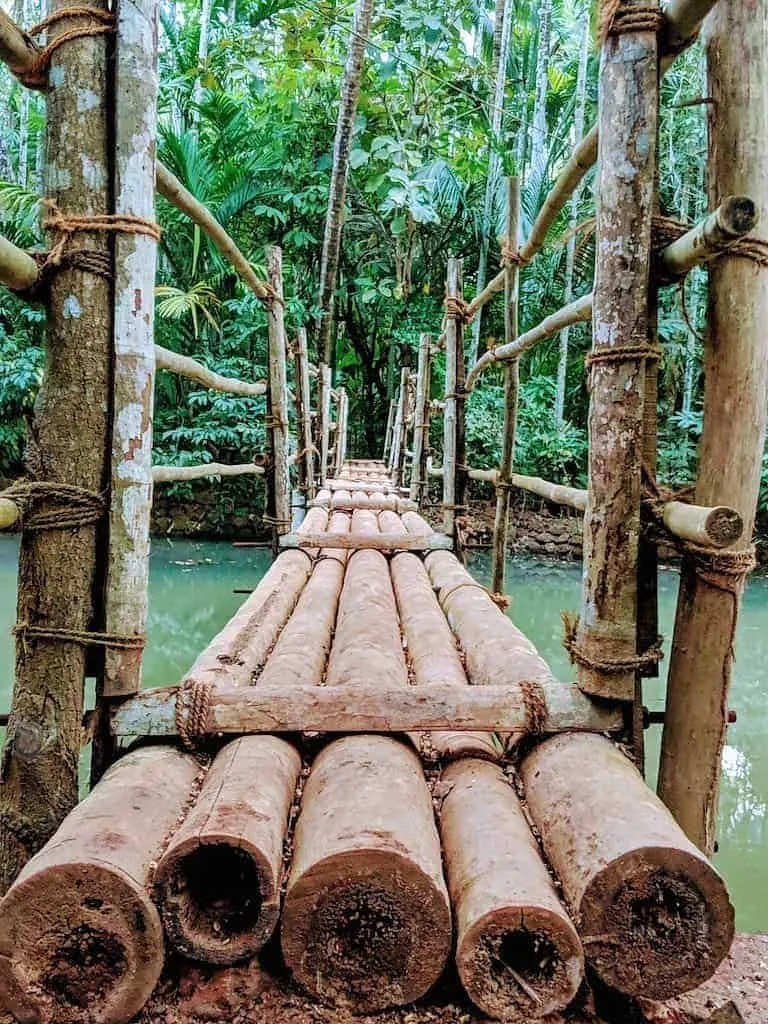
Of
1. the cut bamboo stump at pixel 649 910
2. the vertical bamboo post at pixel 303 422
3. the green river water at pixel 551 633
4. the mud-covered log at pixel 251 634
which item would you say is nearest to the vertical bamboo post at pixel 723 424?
the cut bamboo stump at pixel 649 910

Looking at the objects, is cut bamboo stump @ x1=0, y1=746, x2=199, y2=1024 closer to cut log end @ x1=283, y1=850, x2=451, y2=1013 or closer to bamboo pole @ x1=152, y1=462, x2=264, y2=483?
cut log end @ x1=283, y1=850, x2=451, y2=1013

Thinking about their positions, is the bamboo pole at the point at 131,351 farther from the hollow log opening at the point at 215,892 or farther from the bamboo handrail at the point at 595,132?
the bamboo handrail at the point at 595,132

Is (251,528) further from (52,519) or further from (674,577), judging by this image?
(52,519)

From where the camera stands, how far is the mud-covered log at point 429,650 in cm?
134

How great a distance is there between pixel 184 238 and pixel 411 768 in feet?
30.7

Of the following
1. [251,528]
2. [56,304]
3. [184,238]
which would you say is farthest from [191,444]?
[56,304]

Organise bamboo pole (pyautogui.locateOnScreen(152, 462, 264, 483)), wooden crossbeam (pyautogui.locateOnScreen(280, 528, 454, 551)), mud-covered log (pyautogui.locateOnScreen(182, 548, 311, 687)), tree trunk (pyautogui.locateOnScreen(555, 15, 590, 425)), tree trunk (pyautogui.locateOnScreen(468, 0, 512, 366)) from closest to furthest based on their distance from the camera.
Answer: mud-covered log (pyautogui.locateOnScreen(182, 548, 311, 687))
bamboo pole (pyautogui.locateOnScreen(152, 462, 264, 483))
wooden crossbeam (pyautogui.locateOnScreen(280, 528, 454, 551))
tree trunk (pyautogui.locateOnScreen(555, 15, 590, 425))
tree trunk (pyautogui.locateOnScreen(468, 0, 512, 366))

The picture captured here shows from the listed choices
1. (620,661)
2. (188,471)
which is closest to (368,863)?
(620,661)

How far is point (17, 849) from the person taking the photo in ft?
4.07

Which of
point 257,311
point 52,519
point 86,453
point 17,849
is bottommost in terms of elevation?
point 17,849

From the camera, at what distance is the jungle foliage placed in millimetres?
8398

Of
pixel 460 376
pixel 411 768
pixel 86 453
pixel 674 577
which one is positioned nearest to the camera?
pixel 411 768

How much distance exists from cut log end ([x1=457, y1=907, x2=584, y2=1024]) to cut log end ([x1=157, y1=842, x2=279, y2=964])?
0.25 metres

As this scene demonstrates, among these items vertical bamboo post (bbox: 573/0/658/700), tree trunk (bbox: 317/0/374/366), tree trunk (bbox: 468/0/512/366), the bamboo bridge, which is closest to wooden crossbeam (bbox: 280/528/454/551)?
the bamboo bridge
